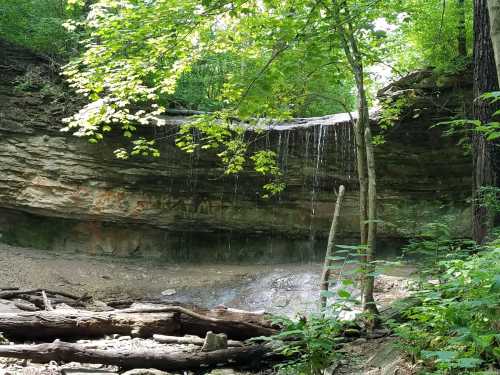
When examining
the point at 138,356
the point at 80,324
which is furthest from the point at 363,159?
the point at 80,324

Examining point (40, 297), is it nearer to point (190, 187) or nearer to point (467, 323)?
point (190, 187)

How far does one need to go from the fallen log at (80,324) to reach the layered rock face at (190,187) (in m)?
6.39

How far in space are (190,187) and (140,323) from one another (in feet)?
25.3

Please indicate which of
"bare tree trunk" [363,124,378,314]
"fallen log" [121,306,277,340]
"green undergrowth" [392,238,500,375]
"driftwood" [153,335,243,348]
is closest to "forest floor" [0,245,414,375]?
"bare tree trunk" [363,124,378,314]

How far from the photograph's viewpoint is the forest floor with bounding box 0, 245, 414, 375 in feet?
34.7

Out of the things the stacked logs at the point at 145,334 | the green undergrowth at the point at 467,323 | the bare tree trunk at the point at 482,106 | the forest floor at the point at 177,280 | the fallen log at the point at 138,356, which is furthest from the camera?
the forest floor at the point at 177,280

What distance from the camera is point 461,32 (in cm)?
1116

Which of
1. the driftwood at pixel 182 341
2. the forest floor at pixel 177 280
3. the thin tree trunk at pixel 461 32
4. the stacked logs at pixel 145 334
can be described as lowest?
the forest floor at pixel 177 280

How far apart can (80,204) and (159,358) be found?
8.62 meters

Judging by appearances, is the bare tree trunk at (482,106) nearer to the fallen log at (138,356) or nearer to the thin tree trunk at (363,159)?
the thin tree trunk at (363,159)

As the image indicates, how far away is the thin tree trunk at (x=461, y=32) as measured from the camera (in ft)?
36.0

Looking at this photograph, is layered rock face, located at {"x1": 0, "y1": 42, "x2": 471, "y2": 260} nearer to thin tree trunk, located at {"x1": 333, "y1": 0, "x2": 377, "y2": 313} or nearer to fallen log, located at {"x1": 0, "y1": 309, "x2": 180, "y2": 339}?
thin tree trunk, located at {"x1": 333, "y1": 0, "x2": 377, "y2": 313}

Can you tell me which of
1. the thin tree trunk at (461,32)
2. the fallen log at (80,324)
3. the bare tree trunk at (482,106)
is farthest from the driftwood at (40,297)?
the thin tree trunk at (461,32)

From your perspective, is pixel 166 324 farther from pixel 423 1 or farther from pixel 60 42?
pixel 60 42
